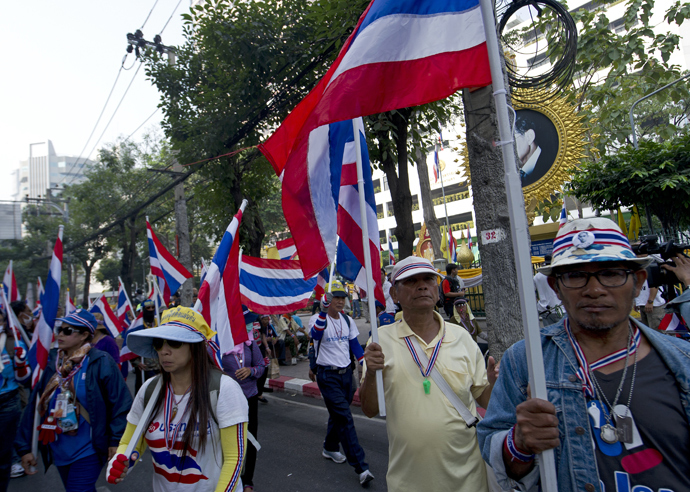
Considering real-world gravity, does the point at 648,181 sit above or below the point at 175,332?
above

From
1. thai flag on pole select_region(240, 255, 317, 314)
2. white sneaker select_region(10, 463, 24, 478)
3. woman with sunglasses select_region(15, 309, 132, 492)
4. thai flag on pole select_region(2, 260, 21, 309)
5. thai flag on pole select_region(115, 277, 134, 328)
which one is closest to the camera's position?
woman with sunglasses select_region(15, 309, 132, 492)

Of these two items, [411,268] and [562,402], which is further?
[411,268]

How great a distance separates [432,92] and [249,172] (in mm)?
11571

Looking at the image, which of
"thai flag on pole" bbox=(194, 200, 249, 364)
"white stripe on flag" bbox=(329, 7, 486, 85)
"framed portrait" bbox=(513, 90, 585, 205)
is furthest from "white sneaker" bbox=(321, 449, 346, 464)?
"framed portrait" bbox=(513, 90, 585, 205)

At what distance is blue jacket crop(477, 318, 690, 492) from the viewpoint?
144 cm

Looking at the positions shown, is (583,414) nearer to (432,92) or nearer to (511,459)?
(511,459)

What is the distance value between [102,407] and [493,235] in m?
3.60

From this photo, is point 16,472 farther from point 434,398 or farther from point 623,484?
point 623,484

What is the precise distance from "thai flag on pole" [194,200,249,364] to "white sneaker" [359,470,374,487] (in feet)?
5.92

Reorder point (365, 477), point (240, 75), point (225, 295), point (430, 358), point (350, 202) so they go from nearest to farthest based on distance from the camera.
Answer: point (430, 358)
point (350, 202)
point (225, 295)
point (365, 477)
point (240, 75)

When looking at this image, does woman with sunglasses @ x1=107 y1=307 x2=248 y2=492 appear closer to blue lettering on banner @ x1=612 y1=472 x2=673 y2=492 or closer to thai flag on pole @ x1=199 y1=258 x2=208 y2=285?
thai flag on pole @ x1=199 y1=258 x2=208 y2=285

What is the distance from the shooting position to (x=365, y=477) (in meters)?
4.52

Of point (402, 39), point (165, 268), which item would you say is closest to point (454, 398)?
point (402, 39)

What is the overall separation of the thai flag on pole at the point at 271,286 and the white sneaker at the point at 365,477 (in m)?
2.69
